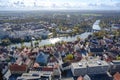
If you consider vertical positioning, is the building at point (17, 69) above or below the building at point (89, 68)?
below

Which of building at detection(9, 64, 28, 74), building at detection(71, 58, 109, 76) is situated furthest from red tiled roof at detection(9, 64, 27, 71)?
building at detection(71, 58, 109, 76)

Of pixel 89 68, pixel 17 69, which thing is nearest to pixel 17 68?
pixel 17 69

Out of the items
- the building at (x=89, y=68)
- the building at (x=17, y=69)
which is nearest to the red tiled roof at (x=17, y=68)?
the building at (x=17, y=69)

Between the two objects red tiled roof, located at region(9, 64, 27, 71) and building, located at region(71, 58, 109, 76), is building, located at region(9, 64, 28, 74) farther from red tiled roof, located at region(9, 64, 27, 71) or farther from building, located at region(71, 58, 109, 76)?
building, located at region(71, 58, 109, 76)

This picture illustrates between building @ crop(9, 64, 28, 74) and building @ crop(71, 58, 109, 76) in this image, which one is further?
building @ crop(9, 64, 28, 74)

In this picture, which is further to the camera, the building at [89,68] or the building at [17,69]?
the building at [17,69]

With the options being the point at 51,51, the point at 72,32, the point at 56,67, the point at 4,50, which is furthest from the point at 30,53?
the point at 72,32

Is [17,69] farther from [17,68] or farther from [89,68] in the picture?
[89,68]

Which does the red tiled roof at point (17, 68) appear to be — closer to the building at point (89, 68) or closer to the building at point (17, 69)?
the building at point (17, 69)

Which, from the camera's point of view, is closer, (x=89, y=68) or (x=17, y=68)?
(x=89, y=68)

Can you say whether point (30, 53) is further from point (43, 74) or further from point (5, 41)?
point (5, 41)

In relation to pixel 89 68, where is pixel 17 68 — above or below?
below
